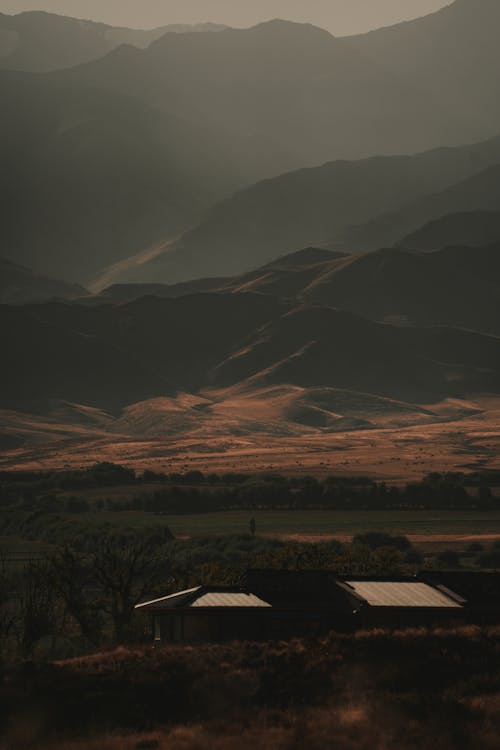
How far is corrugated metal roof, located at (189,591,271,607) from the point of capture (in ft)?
241

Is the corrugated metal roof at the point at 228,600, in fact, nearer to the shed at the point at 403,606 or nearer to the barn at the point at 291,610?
the barn at the point at 291,610

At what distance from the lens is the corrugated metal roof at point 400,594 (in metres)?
75.2

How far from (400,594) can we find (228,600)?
31.7 feet

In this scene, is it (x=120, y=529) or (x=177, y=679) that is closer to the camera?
(x=177, y=679)

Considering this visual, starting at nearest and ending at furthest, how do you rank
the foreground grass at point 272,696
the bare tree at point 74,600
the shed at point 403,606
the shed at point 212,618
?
the foreground grass at point 272,696
the shed at point 212,618
the shed at point 403,606
the bare tree at point 74,600

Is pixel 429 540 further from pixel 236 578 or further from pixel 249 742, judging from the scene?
pixel 249 742

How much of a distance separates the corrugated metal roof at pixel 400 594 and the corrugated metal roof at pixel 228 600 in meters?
5.62

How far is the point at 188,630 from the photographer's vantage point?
73.2 metres

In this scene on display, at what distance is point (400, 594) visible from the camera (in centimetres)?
7762

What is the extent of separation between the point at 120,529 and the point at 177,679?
123 meters

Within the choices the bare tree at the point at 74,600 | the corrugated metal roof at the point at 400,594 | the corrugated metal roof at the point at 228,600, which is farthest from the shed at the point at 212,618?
the bare tree at the point at 74,600

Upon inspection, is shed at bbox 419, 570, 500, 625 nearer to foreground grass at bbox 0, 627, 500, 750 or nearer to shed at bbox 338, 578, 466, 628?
shed at bbox 338, 578, 466, 628

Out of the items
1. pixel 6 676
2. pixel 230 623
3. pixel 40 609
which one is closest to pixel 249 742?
pixel 6 676

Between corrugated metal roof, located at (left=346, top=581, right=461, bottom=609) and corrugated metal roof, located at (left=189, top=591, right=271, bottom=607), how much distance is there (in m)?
5.62
